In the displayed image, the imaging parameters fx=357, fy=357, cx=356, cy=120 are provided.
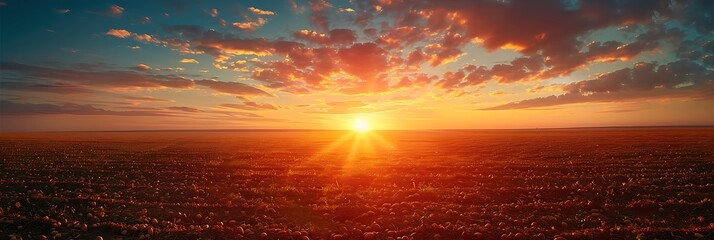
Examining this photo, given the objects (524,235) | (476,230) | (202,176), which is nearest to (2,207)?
(202,176)

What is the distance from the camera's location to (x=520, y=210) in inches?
503

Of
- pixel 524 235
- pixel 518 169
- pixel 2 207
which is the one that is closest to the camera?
pixel 524 235

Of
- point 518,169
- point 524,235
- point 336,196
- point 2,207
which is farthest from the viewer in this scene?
point 518,169

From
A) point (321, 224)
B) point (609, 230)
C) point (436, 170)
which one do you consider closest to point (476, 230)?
point (609, 230)

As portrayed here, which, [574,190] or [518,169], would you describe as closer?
[574,190]

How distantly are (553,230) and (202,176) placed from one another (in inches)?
740

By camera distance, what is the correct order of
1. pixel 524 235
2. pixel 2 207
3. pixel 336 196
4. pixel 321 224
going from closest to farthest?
1. pixel 524 235
2. pixel 321 224
3. pixel 2 207
4. pixel 336 196

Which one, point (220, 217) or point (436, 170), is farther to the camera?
point (436, 170)

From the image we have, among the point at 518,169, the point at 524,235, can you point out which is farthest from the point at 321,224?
the point at 518,169

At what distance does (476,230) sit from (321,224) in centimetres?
472

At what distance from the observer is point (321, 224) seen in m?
11.5

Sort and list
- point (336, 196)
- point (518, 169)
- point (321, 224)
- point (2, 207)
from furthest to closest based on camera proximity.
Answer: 1. point (518, 169)
2. point (336, 196)
3. point (2, 207)
4. point (321, 224)

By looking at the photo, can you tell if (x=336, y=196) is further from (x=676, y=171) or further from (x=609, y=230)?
(x=676, y=171)

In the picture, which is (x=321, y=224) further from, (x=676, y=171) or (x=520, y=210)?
(x=676, y=171)
